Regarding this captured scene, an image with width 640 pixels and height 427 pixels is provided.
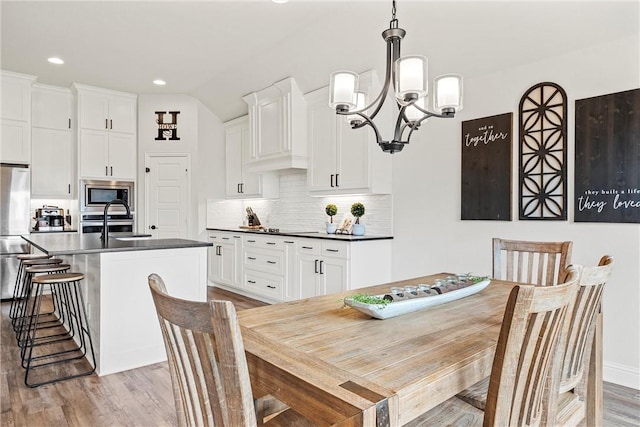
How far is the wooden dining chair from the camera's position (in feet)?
2.70

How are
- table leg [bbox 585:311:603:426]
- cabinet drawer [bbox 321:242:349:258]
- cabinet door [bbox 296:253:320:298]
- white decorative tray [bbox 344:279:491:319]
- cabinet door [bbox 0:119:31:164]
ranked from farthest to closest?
cabinet door [bbox 0:119:31:164]
cabinet door [bbox 296:253:320:298]
cabinet drawer [bbox 321:242:349:258]
table leg [bbox 585:311:603:426]
white decorative tray [bbox 344:279:491:319]

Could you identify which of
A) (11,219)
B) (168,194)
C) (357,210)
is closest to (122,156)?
(168,194)

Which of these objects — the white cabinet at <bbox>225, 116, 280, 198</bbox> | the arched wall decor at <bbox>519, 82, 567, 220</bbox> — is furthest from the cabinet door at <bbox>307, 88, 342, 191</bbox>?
the arched wall decor at <bbox>519, 82, 567, 220</bbox>

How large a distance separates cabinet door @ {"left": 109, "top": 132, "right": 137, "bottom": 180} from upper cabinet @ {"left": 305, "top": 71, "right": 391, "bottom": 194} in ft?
9.75

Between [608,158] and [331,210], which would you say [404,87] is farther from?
[331,210]

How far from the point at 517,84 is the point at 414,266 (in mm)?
1887

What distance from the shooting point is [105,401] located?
240cm

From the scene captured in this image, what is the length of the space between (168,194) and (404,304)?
530cm

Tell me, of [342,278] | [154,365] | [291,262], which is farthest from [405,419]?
[291,262]

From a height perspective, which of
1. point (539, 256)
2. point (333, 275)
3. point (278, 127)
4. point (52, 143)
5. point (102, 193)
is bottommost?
point (333, 275)

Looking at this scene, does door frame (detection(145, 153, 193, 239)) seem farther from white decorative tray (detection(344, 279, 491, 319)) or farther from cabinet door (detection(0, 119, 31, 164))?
white decorative tray (detection(344, 279, 491, 319))

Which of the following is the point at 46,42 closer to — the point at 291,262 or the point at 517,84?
the point at 291,262

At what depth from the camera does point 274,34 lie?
3975 mm

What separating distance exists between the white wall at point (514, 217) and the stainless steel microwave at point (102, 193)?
4.11m
